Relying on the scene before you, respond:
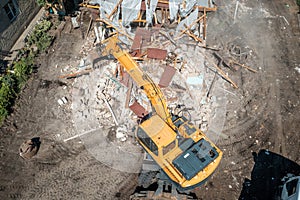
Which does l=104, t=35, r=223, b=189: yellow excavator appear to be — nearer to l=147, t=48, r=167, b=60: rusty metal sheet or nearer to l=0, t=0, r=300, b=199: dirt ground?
l=0, t=0, r=300, b=199: dirt ground

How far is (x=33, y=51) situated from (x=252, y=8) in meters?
15.7

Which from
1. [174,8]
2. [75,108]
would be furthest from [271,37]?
[75,108]

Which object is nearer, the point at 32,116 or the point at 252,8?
the point at 32,116

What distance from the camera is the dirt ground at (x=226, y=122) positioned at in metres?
12.6

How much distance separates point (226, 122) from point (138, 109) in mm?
4673

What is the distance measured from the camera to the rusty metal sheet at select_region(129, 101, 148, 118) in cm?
1426

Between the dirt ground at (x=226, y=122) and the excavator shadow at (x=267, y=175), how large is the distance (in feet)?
0.93

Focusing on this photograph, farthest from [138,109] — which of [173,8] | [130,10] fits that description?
[173,8]

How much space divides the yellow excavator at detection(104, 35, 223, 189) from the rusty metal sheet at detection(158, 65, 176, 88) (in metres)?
2.95

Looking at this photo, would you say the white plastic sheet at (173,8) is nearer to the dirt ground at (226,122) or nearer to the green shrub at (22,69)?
the dirt ground at (226,122)

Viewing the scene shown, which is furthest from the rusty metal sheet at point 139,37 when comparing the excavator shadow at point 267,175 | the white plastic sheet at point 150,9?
the excavator shadow at point 267,175

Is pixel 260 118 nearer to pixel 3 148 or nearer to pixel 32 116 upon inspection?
pixel 32 116

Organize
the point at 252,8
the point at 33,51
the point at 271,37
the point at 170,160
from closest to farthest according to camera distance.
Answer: the point at 170,160 < the point at 33,51 < the point at 271,37 < the point at 252,8

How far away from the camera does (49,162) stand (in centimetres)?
1322
